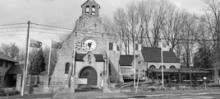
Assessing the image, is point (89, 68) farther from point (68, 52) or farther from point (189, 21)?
point (189, 21)

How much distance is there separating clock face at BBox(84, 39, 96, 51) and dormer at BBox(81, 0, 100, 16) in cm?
553

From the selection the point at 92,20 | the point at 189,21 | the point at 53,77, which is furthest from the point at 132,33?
the point at 53,77

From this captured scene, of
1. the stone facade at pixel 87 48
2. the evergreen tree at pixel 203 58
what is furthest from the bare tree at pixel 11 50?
the evergreen tree at pixel 203 58

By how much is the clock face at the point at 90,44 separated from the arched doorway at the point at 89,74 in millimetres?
4499

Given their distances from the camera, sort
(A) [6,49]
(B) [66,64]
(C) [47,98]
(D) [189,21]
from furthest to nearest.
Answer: (A) [6,49] → (D) [189,21] → (B) [66,64] → (C) [47,98]

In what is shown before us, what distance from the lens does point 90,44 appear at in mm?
38562

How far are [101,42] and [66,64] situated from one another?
7.76 m

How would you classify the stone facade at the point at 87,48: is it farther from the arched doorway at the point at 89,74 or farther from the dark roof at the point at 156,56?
the dark roof at the point at 156,56

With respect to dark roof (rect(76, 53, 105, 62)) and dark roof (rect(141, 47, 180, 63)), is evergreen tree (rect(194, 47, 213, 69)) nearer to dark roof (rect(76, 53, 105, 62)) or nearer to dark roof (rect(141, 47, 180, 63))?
dark roof (rect(141, 47, 180, 63))

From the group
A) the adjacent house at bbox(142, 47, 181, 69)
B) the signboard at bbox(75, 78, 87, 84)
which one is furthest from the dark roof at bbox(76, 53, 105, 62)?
the adjacent house at bbox(142, 47, 181, 69)

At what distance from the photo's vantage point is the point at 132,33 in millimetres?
58938

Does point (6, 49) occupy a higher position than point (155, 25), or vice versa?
point (155, 25)

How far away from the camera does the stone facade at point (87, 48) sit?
115 ft

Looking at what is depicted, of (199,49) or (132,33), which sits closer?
(199,49)
